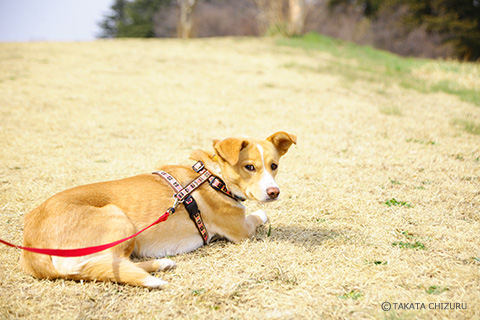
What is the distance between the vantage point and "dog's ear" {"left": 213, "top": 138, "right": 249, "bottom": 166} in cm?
299

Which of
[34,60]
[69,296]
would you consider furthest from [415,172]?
[34,60]

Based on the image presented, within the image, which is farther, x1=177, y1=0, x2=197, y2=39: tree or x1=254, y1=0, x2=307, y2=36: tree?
x1=177, y1=0, x2=197, y2=39: tree

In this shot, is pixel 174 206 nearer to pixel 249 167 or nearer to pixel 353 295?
pixel 249 167

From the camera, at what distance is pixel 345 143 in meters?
6.69

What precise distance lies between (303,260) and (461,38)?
28.1 metres

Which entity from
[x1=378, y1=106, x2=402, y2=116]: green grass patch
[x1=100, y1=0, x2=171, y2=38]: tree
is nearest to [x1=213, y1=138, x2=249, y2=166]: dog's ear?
[x1=378, y1=106, x2=402, y2=116]: green grass patch

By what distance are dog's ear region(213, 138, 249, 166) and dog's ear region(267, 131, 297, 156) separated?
0.39 metres

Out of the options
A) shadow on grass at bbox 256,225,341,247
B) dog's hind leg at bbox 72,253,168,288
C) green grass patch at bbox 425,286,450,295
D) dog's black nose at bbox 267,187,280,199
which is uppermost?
dog's black nose at bbox 267,187,280,199

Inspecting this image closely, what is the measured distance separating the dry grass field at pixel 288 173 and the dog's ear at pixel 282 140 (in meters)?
0.88

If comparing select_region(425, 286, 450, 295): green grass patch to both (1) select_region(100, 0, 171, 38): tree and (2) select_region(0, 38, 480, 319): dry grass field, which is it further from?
(1) select_region(100, 0, 171, 38): tree

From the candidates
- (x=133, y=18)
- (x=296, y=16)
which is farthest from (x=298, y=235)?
(x=133, y=18)

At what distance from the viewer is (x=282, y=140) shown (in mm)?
3463

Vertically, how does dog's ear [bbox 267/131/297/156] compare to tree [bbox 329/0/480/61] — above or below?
below

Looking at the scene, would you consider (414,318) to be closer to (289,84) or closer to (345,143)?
(345,143)
